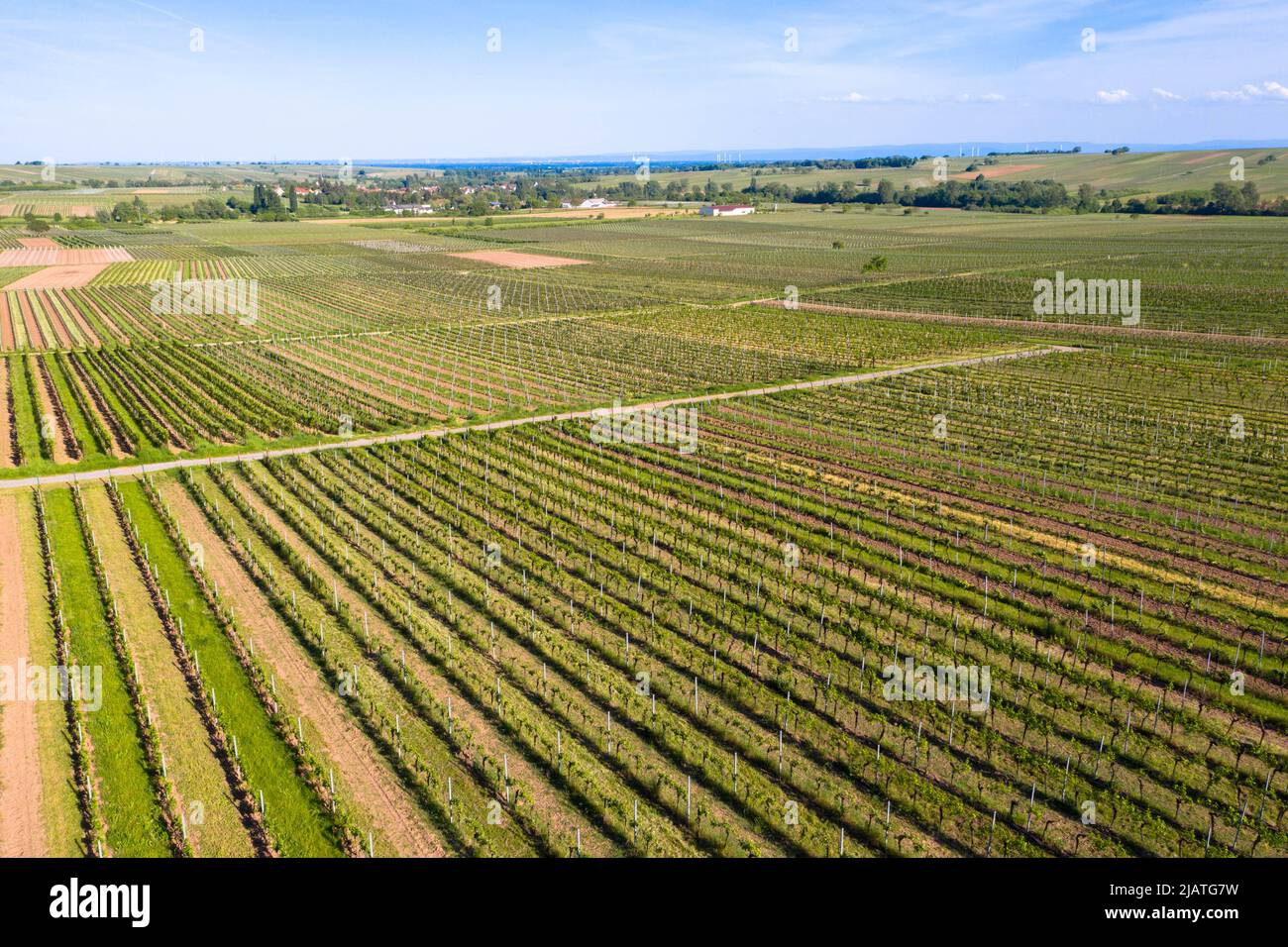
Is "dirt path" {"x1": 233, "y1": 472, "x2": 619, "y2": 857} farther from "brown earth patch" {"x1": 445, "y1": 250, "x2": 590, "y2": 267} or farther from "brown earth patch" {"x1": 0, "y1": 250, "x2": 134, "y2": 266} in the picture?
"brown earth patch" {"x1": 0, "y1": 250, "x2": 134, "y2": 266}

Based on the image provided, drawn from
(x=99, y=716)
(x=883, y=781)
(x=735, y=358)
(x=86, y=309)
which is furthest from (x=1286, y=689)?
(x=86, y=309)

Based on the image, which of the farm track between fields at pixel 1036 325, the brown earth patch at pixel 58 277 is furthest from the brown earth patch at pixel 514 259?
the brown earth patch at pixel 58 277

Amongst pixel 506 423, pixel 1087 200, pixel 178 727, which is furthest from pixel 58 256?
pixel 1087 200

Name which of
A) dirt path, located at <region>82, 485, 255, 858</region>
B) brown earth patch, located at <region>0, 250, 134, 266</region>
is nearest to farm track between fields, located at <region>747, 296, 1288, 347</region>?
dirt path, located at <region>82, 485, 255, 858</region>

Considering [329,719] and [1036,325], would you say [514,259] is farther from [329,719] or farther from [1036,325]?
[329,719]

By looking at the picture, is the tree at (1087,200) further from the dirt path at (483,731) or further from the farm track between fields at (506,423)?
the dirt path at (483,731)

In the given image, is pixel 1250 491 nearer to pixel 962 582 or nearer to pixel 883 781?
pixel 962 582
